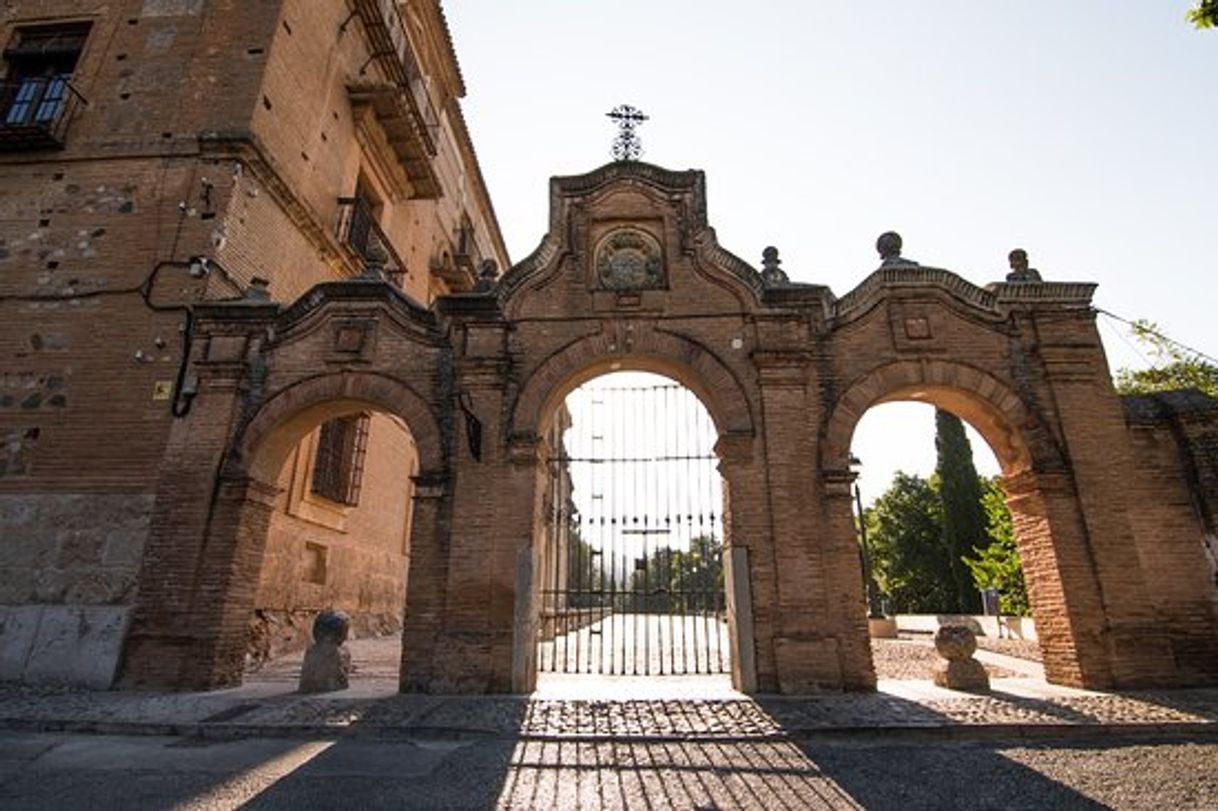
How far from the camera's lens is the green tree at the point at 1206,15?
6.02m

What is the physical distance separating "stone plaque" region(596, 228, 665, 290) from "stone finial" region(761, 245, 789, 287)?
63.6 inches

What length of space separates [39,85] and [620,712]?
Answer: 15140 mm

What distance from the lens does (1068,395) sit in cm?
898

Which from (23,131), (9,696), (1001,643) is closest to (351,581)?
(9,696)

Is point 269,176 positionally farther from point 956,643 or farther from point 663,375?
point 956,643

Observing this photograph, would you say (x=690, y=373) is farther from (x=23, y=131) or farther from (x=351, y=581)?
(x=23, y=131)

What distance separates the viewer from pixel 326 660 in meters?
8.13

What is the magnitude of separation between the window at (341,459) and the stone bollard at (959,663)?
34.4 ft

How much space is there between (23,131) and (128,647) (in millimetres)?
8883

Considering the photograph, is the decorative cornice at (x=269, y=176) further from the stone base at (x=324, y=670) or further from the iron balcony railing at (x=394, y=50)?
the stone base at (x=324, y=670)

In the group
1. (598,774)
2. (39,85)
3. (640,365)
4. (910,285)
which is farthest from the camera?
(39,85)

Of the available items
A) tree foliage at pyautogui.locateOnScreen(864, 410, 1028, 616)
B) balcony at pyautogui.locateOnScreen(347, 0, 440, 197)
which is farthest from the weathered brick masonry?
tree foliage at pyautogui.locateOnScreen(864, 410, 1028, 616)

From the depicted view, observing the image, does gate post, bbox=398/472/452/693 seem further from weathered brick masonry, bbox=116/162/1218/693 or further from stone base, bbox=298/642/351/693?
stone base, bbox=298/642/351/693

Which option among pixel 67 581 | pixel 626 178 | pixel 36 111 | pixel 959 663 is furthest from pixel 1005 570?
pixel 36 111
